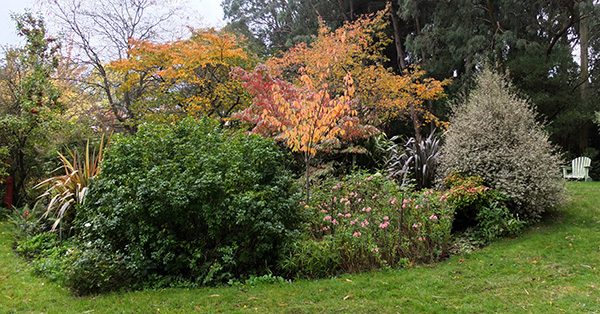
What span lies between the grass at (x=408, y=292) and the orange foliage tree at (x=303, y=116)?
143 centimetres

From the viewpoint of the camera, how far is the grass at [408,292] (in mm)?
2707

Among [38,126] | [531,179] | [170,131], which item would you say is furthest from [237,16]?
[531,179]

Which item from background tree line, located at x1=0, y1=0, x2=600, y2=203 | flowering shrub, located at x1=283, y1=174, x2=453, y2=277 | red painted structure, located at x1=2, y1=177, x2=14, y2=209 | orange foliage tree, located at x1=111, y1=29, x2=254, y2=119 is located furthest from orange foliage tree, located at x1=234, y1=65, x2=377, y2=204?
red painted structure, located at x1=2, y1=177, x2=14, y2=209

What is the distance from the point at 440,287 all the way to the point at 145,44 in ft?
27.9

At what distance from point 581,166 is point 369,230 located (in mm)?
9883

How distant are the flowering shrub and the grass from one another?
0.20m

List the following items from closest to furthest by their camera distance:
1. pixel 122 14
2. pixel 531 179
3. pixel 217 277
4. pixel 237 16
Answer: pixel 217 277 < pixel 531 179 < pixel 122 14 < pixel 237 16

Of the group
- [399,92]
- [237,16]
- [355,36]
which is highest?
[237,16]

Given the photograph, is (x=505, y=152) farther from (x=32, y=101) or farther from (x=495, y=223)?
(x=32, y=101)

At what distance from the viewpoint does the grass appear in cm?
271

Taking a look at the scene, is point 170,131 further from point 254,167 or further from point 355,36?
point 355,36

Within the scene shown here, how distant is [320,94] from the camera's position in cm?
408

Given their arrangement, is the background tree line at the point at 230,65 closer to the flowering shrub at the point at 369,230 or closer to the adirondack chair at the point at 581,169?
the adirondack chair at the point at 581,169

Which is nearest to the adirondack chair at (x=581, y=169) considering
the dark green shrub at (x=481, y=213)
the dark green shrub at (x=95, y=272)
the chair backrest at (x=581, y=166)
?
the chair backrest at (x=581, y=166)
